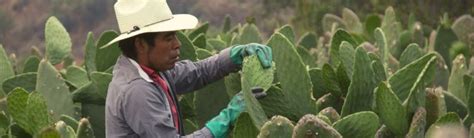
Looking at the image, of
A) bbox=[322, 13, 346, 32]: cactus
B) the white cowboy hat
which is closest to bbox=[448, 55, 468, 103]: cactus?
the white cowboy hat

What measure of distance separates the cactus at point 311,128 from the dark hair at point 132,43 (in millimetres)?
584

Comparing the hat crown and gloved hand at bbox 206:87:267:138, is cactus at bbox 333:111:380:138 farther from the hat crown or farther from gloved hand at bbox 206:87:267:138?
the hat crown

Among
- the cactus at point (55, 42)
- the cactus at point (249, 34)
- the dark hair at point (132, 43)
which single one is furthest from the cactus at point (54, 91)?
the cactus at point (249, 34)

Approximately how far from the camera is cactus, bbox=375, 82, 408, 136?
3209 mm

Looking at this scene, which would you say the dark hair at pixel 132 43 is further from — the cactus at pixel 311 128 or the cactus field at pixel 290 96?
the cactus at pixel 311 128

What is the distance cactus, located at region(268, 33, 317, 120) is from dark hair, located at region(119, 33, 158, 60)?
0.46 meters

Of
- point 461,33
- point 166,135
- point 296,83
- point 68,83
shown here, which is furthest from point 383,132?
point 461,33

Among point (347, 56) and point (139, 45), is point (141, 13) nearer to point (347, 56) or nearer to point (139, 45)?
point (139, 45)

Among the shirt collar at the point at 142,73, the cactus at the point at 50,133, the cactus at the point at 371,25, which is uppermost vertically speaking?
the shirt collar at the point at 142,73

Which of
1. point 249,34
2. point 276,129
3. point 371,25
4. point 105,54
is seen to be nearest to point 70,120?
point 105,54

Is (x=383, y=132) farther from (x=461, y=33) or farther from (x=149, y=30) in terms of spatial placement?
(x=461, y=33)

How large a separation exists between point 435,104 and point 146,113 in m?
0.93

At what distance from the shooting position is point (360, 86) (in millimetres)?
3432

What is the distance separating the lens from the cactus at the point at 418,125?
124 inches
